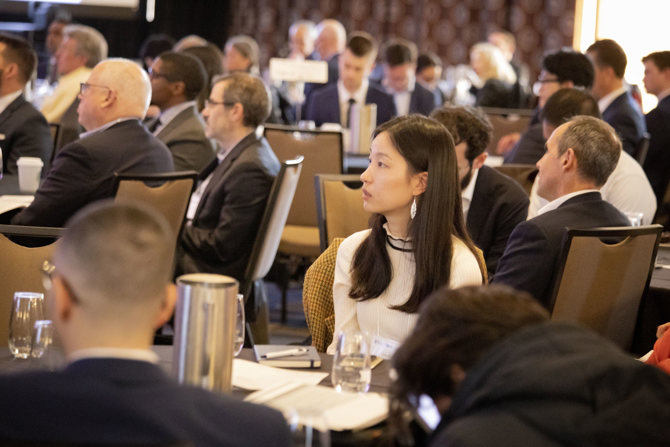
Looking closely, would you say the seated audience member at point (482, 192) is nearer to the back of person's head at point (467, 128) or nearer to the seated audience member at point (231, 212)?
the back of person's head at point (467, 128)

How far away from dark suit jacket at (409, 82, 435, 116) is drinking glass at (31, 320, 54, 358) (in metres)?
6.19

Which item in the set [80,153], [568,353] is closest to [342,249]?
[568,353]

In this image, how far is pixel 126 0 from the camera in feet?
39.3

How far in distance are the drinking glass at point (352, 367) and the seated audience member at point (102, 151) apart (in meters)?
2.16

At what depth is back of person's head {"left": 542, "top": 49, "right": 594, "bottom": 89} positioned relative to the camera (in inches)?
230

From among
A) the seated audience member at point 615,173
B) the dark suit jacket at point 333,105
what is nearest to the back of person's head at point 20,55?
the dark suit jacket at point 333,105

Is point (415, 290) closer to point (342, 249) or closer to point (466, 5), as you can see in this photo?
point (342, 249)

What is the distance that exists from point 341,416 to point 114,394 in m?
0.69

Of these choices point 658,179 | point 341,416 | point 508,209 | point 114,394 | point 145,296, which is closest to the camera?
point 114,394

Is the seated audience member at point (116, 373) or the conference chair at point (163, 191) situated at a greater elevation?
the seated audience member at point (116, 373)

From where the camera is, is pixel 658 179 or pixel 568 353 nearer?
pixel 568 353

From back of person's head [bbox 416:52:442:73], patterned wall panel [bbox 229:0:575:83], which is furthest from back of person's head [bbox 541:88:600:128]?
patterned wall panel [bbox 229:0:575:83]

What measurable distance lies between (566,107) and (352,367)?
2703mm

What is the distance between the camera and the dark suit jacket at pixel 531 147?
5254mm
